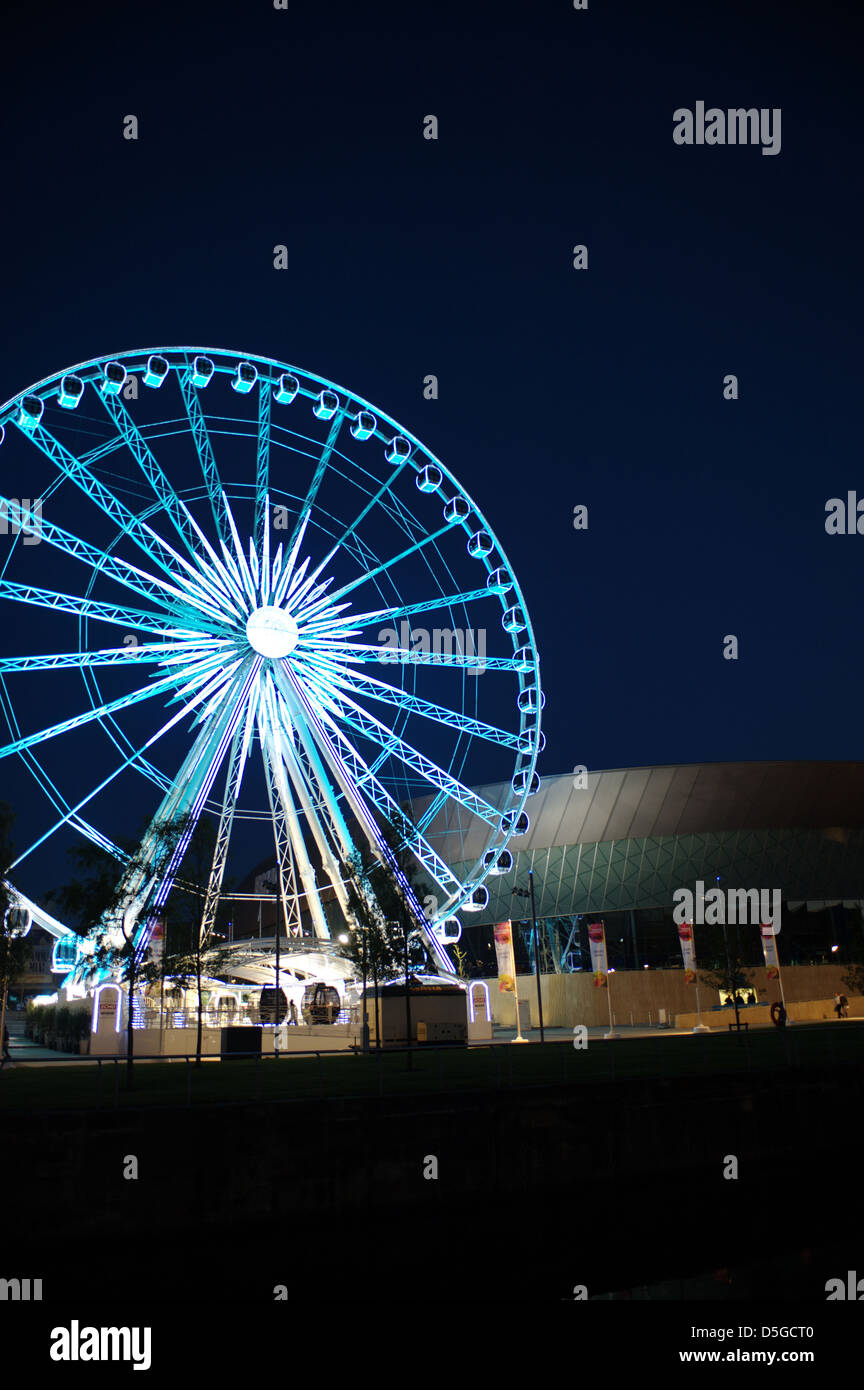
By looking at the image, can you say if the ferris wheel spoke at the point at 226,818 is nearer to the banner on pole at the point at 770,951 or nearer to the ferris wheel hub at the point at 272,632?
the ferris wheel hub at the point at 272,632

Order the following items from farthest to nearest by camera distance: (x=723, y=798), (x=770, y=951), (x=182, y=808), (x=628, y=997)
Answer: (x=723, y=798) → (x=770, y=951) → (x=628, y=997) → (x=182, y=808)

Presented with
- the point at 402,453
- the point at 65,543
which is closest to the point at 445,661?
the point at 402,453

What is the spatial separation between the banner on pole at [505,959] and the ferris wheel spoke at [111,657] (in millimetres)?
A: 24793

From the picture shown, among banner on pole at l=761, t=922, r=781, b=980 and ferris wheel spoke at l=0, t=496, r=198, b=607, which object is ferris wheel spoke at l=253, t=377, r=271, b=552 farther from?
banner on pole at l=761, t=922, r=781, b=980

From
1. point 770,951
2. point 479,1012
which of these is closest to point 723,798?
point 770,951

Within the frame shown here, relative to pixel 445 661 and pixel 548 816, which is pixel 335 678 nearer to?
pixel 445 661

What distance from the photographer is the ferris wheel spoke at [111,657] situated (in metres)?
30.3

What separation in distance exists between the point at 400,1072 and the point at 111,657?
14.1m

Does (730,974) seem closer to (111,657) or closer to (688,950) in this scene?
(688,950)

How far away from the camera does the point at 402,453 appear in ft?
129

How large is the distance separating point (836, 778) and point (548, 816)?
1913 cm

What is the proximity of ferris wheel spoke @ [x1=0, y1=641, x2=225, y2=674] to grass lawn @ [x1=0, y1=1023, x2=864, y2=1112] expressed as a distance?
10664 millimetres

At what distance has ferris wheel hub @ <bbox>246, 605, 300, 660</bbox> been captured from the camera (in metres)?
33.6

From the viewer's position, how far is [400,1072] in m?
26.9
